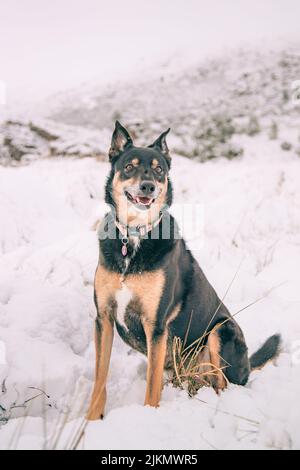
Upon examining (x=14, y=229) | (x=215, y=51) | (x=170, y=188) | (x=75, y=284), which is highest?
(x=215, y=51)

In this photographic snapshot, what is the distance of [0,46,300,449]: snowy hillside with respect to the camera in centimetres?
200

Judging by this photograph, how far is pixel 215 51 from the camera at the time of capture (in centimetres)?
2436

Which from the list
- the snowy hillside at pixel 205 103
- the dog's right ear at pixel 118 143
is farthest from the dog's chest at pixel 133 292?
the snowy hillside at pixel 205 103

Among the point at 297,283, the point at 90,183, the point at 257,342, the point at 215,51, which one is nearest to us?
the point at 257,342

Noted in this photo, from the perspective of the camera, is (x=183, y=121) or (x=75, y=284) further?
(x=183, y=121)

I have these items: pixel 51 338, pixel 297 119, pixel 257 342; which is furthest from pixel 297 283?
pixel 297 119

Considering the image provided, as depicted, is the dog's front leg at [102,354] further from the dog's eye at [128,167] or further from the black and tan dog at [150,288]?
the dog's eye at [128,167]

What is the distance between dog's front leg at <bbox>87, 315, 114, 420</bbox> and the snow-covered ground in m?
0.13

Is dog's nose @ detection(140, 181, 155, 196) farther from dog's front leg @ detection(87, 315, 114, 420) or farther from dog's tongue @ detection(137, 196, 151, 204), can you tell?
dog's front leg @ detection(87, 315, 114, 420)

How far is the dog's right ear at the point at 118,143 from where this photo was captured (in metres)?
3.04

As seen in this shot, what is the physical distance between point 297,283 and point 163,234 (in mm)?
2905

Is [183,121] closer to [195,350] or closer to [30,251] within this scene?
[30,251]

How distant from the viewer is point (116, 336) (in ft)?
11.2

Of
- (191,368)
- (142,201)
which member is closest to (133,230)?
(142,201)
